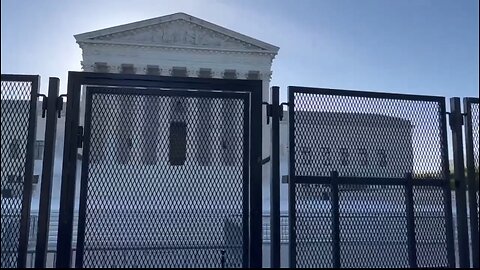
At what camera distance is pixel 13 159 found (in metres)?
3.41

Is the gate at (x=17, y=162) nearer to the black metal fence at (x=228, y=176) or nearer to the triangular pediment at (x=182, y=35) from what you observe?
the black metal fence at (x=228, y=176)

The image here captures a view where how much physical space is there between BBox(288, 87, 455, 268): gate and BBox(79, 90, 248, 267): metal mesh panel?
1.66 ft

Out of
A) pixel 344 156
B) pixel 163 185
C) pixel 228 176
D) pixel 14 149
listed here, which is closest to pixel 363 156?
pixel 344 156

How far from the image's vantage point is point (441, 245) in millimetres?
3797

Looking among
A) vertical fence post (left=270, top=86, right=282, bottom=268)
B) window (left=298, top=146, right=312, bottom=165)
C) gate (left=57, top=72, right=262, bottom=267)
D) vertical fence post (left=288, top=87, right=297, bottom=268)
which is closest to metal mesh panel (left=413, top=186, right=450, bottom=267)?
window (left=298, top=146, right=312, bottom=165)

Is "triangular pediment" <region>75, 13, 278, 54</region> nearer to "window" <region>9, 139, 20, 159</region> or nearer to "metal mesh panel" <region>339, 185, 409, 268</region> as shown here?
"metal mesh panel" <region>339, 185, 409, 268</region>

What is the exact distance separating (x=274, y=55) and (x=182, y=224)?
33.0m

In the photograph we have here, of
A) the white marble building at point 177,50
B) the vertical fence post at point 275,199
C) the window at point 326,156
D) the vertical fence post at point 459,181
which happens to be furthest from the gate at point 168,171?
the white marble building at point 177,50

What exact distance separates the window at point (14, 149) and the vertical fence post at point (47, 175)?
22cm

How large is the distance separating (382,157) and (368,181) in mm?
264

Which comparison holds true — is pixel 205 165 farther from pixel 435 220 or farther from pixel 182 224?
pixel 435 220

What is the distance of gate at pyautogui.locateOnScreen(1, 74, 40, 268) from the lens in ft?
10.9

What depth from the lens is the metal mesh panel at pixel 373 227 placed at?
3699mm

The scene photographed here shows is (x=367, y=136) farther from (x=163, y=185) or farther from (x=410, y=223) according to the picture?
(x=163, y=185)
